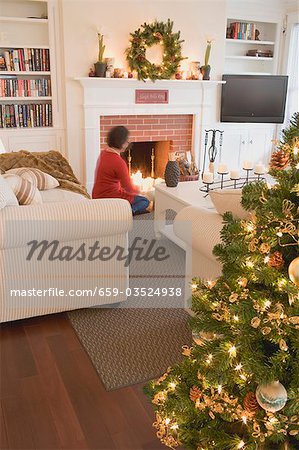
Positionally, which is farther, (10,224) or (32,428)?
(10,224)

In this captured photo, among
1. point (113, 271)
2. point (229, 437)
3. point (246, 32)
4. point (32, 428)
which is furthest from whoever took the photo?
point (246, 32)

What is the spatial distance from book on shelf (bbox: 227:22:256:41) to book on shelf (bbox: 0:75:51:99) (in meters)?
2.49

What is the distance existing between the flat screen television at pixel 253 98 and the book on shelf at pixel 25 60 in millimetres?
2245

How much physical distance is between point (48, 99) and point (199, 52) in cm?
193

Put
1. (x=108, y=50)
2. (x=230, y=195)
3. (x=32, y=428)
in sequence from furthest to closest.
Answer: (x=108, y=50), (x=230, y=195), (x=32, y=428)

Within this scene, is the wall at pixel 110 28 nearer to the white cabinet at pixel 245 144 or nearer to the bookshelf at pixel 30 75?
the bookshelf at pixel 30 75

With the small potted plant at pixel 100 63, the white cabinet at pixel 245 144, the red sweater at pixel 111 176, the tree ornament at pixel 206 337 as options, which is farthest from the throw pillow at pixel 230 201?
the white cabinet at pixel 245 144

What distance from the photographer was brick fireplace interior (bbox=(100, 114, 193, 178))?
5406mm

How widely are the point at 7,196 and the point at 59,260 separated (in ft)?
1.49

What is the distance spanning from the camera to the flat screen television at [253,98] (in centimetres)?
571

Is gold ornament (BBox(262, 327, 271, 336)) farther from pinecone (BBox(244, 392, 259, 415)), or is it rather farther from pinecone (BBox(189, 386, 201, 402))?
pinecone (BBox(189, 386, 201, 402))

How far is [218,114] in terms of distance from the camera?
5.89 meters

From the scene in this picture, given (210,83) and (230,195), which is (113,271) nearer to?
(230,195)

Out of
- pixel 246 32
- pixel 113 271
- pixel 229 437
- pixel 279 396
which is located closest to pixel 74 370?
pixel 113 271
